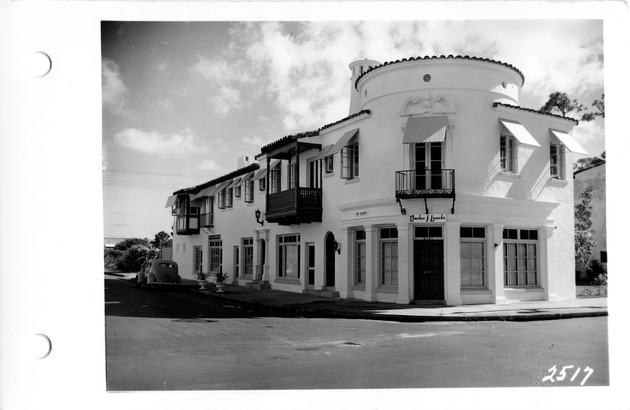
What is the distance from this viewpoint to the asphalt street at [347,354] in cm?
758

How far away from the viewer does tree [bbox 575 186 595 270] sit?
37.0 ft

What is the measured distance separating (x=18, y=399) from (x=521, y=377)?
21.9 ft

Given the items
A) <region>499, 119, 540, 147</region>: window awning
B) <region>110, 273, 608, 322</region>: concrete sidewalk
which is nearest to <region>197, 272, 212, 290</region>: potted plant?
<region>110, 273, 608, 322</region>: concrete sidewalk

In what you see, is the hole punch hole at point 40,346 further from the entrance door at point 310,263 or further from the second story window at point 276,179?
the second story window at point 276,179

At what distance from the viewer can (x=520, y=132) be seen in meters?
14.0

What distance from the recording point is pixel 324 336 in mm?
10203

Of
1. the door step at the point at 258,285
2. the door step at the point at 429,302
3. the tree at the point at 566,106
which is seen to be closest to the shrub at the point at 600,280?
the tree at the point at 566,106

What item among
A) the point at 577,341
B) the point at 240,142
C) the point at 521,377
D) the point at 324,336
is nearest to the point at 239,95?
the point at 240,142

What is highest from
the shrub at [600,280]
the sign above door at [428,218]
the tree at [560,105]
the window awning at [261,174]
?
the tree at [560,105]

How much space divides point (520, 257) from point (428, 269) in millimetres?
2751

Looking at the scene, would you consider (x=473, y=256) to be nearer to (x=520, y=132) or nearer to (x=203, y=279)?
(x=520, y=132)

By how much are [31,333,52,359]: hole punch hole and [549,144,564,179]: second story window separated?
12.5 metres

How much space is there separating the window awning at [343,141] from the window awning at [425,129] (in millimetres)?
1963

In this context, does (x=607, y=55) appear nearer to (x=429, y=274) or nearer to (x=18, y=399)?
(x=429, y=274)
